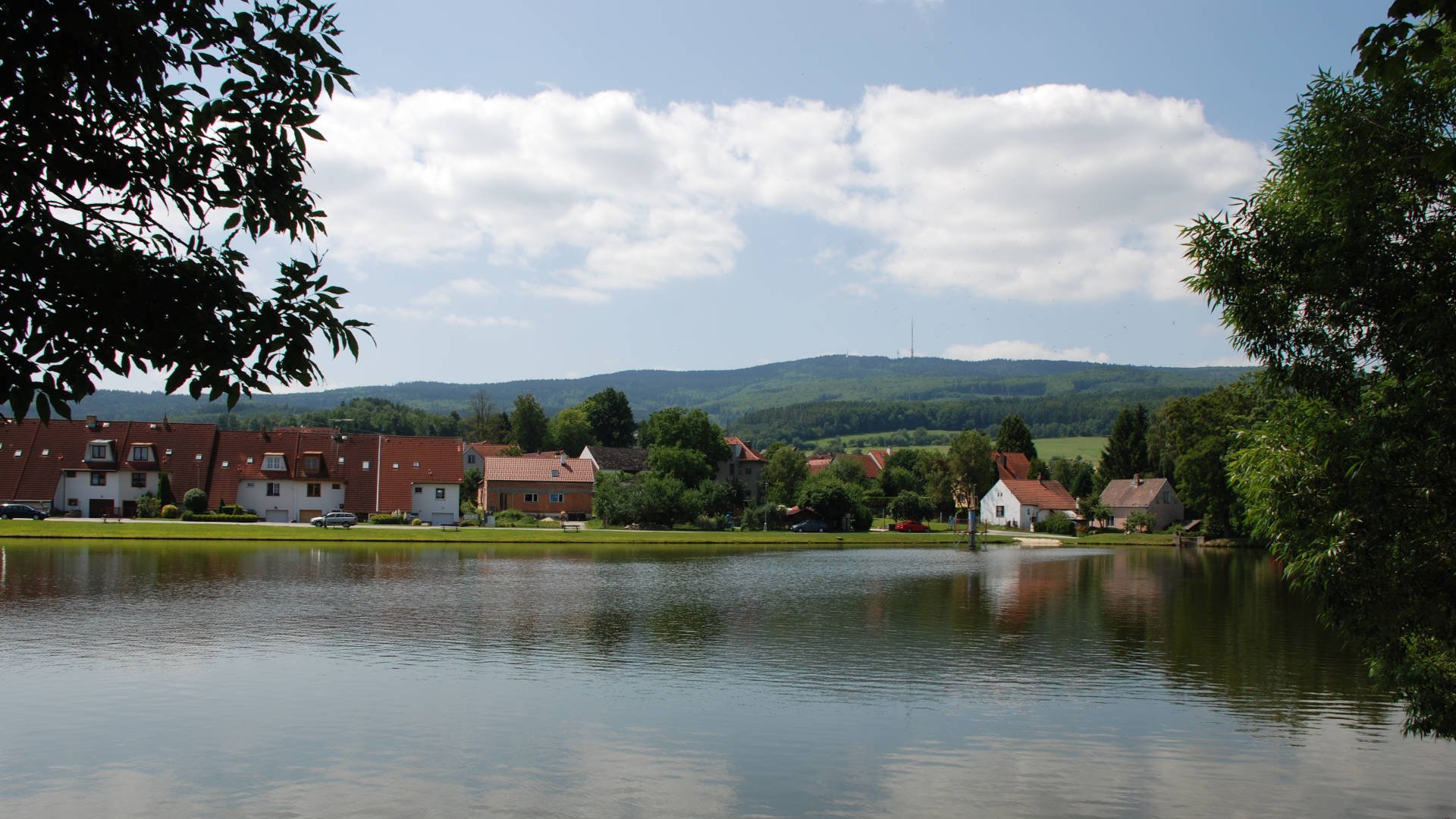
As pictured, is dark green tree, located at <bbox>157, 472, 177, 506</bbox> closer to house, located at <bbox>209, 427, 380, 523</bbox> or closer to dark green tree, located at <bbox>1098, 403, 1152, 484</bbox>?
house, located at <bbox>209, 427, 380, 523</bbox>

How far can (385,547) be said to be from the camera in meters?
56.4

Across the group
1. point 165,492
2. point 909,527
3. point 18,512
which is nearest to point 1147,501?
point 909,527

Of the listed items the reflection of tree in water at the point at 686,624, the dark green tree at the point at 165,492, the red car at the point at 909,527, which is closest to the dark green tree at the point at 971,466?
the red car at the point at 909,527

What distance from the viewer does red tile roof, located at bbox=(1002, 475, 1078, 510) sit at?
10919 centimetres

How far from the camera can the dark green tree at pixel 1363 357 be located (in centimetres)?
1170

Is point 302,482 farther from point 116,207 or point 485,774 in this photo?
point 116,207

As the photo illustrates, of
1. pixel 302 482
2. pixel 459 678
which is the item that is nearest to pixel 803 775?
pixel 459 678

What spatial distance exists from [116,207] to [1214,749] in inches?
627

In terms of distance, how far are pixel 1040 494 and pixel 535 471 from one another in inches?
2123

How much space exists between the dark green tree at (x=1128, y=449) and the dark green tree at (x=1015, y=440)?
19.2 meters

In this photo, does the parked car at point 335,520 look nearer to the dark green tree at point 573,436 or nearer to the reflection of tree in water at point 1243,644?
the reflection of tree in water at point 1243,644

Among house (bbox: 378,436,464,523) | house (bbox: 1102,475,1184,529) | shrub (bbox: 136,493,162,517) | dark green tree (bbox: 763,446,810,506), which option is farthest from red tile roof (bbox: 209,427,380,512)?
A: house (bbox: 1102,475,1184,529)

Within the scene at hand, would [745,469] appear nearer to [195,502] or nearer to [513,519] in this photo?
[513,519]

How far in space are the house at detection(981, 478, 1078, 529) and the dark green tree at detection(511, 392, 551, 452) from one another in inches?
2561
